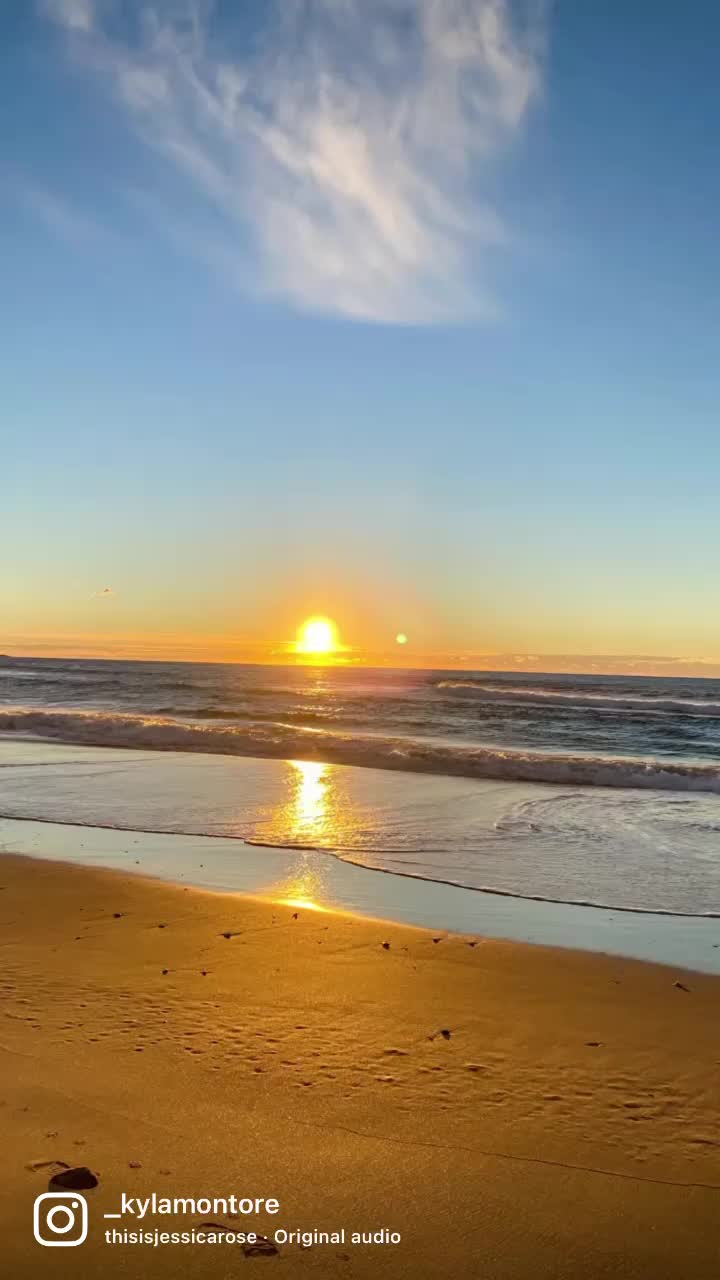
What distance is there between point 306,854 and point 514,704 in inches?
1537

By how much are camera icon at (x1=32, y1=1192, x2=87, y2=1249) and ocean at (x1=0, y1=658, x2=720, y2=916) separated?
579cm

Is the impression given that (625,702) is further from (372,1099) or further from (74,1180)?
(74,1180)

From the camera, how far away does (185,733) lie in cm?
2539

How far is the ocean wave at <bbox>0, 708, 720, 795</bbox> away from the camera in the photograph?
1927 cm

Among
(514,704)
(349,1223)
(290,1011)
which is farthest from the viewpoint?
(514,704)

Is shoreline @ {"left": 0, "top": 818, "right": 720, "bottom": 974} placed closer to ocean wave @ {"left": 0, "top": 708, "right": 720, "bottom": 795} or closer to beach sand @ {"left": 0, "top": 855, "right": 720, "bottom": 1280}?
beach sand @ {"left": 0, "top": 855, "right": 720, "bottom": 1280}

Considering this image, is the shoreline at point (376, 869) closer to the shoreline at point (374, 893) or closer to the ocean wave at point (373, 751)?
the shoreline at point (374, 893)

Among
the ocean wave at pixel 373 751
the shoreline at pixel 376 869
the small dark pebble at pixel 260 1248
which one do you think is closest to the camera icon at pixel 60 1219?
the small dark pebble at pixel 260 1248

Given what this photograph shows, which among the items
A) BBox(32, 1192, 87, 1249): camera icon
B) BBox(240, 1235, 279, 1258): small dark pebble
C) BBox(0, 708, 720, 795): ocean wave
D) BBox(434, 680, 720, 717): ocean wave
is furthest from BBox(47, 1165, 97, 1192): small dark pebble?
BBox(434, 680, 720, 717): ocean wave

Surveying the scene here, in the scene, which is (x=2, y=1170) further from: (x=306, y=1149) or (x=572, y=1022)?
(x=572, y=1022)

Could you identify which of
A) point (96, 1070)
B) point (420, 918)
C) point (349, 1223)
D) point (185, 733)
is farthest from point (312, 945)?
point (185, 733)

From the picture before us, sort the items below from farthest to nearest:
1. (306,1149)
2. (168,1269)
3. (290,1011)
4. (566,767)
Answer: (566,767)
(290,1011)
(306,1149)
(168,1269)

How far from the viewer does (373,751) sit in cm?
2244

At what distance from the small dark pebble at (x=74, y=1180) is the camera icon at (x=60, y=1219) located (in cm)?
3
